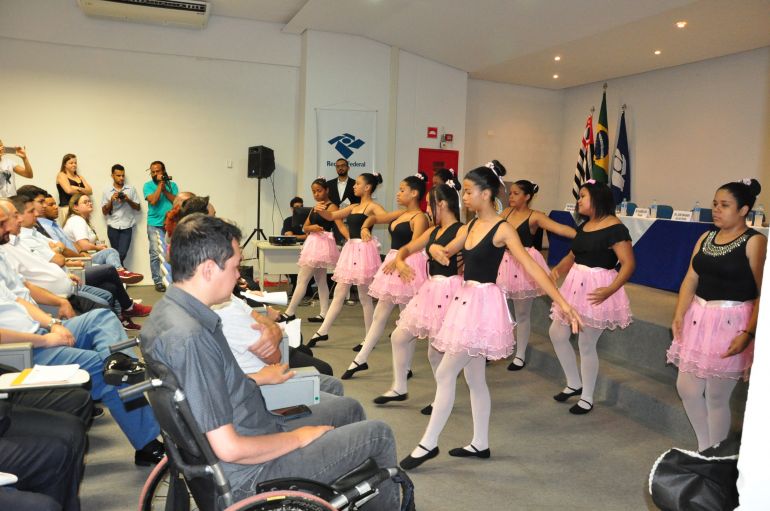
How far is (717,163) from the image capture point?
29.2 feet

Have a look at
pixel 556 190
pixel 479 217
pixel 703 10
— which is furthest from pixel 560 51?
pixel 479 217

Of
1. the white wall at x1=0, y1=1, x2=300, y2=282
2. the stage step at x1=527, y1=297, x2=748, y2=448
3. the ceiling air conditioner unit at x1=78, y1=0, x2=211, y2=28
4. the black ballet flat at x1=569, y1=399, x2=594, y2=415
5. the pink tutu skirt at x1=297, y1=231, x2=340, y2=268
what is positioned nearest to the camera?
the stage step at x1=527, y1=297, x2=748, y2=448

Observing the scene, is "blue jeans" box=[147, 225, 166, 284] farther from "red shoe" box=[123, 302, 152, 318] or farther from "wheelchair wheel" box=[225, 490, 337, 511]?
"wheelchair wheel" box=[225, 490, 337, 511]

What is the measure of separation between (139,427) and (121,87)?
278 inches

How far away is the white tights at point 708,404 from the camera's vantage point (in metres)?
3.34

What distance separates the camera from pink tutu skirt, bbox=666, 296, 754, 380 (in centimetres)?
326

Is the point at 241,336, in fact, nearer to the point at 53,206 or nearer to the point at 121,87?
the point at 53,206

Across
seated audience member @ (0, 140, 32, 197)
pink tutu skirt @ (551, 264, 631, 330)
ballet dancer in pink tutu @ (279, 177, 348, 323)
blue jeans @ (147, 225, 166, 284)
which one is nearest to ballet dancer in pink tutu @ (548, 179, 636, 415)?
pink tutu skirt @ (551, 264, 631, 330)

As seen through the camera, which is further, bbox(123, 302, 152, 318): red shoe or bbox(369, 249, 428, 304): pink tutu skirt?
bbox(123, 302, 152, 318): red shoe

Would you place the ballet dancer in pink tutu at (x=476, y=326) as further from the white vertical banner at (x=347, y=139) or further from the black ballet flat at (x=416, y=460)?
the white vertical banner at (x=347, y=139)

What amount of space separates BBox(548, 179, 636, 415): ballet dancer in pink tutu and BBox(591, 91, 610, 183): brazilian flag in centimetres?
630

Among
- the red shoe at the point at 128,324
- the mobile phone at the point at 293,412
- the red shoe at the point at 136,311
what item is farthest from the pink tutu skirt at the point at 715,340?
the red shoe at the point at 136,311

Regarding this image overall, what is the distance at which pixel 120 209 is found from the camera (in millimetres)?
8914

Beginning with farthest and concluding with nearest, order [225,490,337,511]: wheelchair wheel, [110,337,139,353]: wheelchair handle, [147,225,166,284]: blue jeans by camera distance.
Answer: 1. [147,225,166,284]: blue jeans
2. [110,337,139,353]: wheelchair handle
3. [225,490,337,511]: wheelchair wheel
